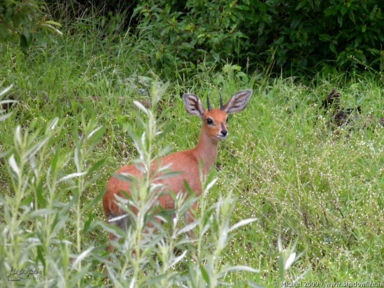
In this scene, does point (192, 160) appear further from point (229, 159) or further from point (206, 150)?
point (229, 159)

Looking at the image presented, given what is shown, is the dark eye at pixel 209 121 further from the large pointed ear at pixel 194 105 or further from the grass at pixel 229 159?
the grass at pixel 229 159

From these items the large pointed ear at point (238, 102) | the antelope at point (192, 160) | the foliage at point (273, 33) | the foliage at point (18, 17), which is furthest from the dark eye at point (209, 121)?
the foliage at point (273, 33)

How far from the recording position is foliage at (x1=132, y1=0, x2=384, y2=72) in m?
7.36

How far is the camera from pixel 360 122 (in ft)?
20.1

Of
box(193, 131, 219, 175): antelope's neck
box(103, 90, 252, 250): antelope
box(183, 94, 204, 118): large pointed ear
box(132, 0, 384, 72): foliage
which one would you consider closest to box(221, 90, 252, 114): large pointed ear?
box(103, 90, 252, 250): antelope

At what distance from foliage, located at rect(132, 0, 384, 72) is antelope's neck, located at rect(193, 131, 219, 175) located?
2335 millimetres

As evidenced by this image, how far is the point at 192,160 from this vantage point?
4.62m

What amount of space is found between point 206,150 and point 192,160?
230mm

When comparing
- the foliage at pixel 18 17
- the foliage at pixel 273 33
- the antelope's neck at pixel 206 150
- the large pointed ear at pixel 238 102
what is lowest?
the foliage at pixel 273 33

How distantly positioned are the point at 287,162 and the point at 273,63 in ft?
7.97

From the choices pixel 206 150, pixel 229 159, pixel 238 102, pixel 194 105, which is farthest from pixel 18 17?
pixel 229 159

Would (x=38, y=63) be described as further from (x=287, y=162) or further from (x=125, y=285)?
(x=125, y=285)

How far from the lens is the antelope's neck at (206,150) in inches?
188

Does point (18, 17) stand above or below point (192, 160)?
above
